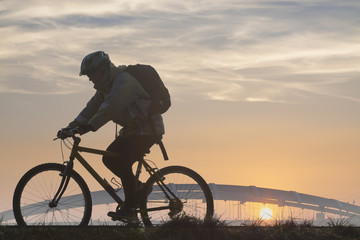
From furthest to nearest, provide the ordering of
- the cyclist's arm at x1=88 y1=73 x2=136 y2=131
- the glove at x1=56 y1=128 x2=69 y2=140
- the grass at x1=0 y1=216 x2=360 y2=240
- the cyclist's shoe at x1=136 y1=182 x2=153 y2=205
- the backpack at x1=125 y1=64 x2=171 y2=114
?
the cyclist's shoe at x1=136 y1=182 x2=153 y2=205, the backpack at x1=125 y1=64 x2=171 y2=114, the glove at x1=56 y1=128 x2=69 y2=140, the cyclist's arm at x1=88 y1=73 x2=136 y2=131, the grass at x1=0 y1=216 x2=360 y2=240

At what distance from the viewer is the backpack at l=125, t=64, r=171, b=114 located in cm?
815

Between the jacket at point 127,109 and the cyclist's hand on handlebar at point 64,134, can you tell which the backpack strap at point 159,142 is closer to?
the jacket at point 127,109

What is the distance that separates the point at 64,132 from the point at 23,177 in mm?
849

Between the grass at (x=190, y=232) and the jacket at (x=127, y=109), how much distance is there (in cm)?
148

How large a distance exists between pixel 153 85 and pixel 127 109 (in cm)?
49

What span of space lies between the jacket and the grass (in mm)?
1477

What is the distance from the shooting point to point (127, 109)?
815 centimetres

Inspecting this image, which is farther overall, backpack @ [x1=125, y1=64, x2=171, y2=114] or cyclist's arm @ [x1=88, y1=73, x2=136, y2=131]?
backpack @ [x1=125, y1=64, x2=171, y2=114]

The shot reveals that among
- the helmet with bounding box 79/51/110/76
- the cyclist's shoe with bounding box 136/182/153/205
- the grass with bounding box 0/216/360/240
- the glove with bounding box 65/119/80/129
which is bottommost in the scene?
the grass with bounding box 0/216/360/240

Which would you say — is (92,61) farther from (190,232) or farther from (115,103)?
(190,232)

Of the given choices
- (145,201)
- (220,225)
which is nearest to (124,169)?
(145,201)

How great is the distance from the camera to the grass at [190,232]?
669 centimetres

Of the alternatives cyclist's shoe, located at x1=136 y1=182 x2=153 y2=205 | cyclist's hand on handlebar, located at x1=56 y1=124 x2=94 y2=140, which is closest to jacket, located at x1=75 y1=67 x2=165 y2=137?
cyclist's hand on handlebar, located at x1=56 y1=124 x2=94 y2=140

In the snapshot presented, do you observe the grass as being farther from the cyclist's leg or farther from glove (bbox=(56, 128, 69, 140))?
glove (bbox=(56, 128, 69, 140))
